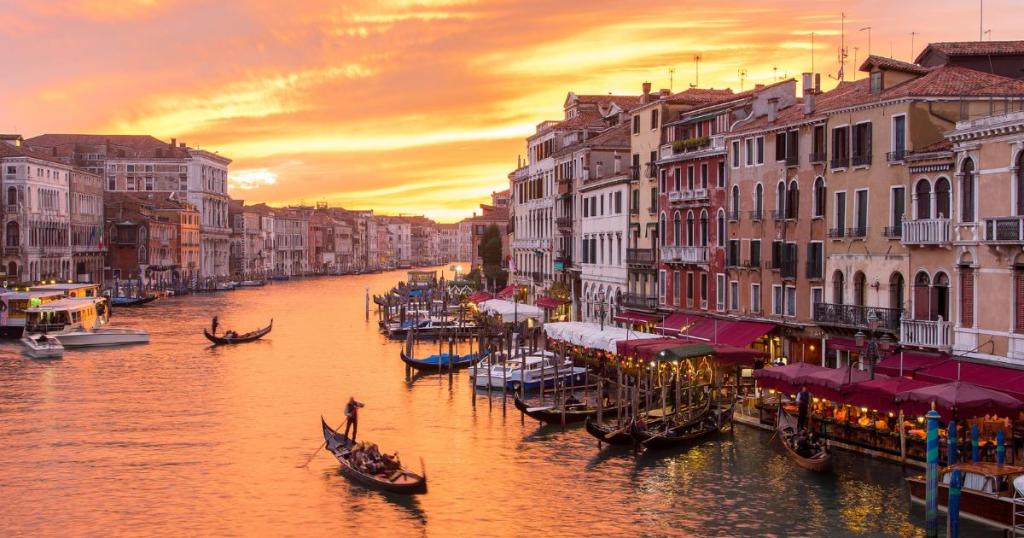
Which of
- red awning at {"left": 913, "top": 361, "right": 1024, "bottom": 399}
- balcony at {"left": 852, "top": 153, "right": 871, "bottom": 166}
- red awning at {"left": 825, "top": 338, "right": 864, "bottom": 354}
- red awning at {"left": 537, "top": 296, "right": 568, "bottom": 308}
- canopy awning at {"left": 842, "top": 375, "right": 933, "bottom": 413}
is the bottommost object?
canopy awning at {"left": 842, "top": 375, "right": 933, "bottom": 413}

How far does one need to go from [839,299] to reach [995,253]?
6.21 metres

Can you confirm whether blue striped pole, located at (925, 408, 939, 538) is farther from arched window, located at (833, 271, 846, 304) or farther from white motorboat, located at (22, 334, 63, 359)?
white motorboat, located at (22, 334, 63, 359)

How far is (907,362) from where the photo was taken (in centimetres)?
2394

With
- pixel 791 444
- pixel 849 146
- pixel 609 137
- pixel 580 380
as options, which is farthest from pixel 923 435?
pixel 609 137

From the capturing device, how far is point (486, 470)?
23.9 m

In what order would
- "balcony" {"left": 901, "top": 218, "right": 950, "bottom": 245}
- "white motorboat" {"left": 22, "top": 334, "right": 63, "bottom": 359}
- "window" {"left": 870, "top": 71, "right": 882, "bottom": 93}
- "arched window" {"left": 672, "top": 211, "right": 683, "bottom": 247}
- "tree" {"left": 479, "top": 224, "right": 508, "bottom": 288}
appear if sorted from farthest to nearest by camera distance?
1. "tree" {"left": 479, "top": 224, "right": 508, "bottom": 288}
2. "white motorboat" {"left": 22, "top": 334, "right": 63, "bottom": 359}
3. "arched window" {"left": 672, "top": 211, "right": 683, "bottom": 247}
4. "window" {"left": 870, "top": 71, "right": 882, "bottom": 93}
5. "balcony" {"left": 901, "top": 218, "right": 950, "bottom": 245}

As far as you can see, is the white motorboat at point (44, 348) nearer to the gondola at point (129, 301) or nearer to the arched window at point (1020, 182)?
the gondola at point (129, 301)

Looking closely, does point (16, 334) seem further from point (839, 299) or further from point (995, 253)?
point (995, 253)

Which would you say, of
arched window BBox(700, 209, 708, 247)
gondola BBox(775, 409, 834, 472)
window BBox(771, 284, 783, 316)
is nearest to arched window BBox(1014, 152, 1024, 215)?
gondola BBox(775, 409, 834, 472)

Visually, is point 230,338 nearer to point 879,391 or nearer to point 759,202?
point 759,202

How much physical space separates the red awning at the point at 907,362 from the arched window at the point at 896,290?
1.27 meters

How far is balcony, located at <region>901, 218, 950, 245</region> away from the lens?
76.7 ft

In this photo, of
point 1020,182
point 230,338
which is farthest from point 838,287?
point 230,338

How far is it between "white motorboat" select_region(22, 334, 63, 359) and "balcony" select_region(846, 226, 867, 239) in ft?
100
